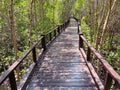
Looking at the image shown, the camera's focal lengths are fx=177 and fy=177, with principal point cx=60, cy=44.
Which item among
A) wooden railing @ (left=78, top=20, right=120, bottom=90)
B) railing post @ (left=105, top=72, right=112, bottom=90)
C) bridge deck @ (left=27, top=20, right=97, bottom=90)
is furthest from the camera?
bridge deck @ (left=27, top=20, right=97, bottom=90)

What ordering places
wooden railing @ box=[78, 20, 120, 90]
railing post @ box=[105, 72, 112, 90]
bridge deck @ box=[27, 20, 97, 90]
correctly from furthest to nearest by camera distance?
1. bridge deck @ box=[27, 20, 97, 90]
2. railing post @ box=[105, 72, 112, 90]
3. wooden railing @ box=[78, 20, 120, 90]

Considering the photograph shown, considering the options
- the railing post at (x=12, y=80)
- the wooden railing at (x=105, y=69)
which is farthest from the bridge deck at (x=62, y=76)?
the railing post at (x=12, y=80)

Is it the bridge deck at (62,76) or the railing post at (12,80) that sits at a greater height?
the railing post at (12,80)

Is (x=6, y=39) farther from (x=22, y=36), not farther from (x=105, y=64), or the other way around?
(x=105, y=64)

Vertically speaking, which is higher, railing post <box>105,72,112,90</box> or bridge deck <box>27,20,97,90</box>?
railing post <box>105,72,112,90</box>

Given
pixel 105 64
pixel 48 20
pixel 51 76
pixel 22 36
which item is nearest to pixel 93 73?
pixel 51 76

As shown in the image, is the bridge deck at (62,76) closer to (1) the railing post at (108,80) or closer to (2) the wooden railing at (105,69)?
(2) the wooden railing at (105,69)

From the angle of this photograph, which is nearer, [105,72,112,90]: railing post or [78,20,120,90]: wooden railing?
[78,20,120,90]: wooden railing

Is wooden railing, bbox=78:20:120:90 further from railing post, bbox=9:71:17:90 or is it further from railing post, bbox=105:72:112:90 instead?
railing post, bbox=9:71:17:90

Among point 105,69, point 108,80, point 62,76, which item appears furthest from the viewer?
point 62,76

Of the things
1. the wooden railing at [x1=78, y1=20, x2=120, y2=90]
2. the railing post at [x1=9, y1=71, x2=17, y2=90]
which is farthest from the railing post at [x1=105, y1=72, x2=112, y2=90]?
the railing post at [x1=9, y1=71, x2=17, y2=90]

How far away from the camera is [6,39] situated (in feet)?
61.7

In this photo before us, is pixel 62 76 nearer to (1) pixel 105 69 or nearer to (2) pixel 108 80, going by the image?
(1) pixel 105 69

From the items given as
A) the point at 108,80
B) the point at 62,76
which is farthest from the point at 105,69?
the point at 62,76
